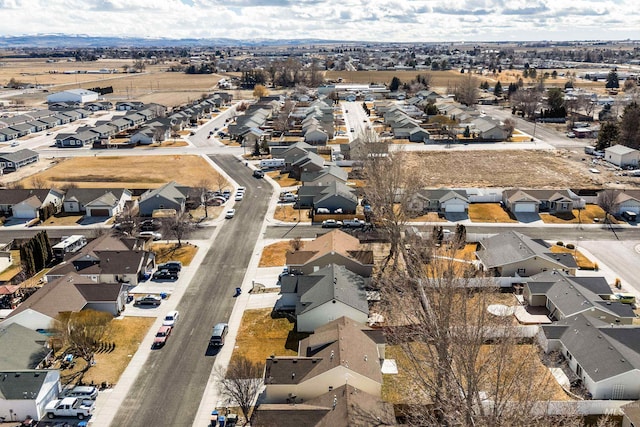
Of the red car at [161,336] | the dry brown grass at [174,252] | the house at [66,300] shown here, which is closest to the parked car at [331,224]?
the dry brown grass at [174,252]

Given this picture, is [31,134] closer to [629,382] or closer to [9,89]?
[9,89]

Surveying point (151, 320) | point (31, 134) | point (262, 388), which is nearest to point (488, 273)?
point (262, 388)

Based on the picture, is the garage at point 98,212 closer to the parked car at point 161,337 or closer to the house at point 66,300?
the house at point 66,300

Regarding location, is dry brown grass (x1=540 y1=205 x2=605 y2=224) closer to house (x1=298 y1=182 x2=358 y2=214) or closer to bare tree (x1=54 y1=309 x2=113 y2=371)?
house (x1=298 y1=182 x2=358 y2=214)

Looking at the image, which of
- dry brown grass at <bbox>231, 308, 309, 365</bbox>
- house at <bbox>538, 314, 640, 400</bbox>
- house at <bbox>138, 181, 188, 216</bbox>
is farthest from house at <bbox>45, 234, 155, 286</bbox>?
house at <bbox>538, 314, 640, 400</bbox>

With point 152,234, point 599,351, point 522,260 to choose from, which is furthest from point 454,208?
point 152,234

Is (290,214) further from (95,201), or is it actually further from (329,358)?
(329,358)
